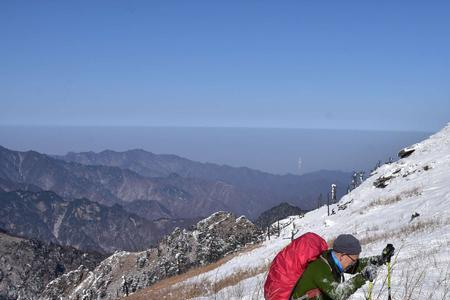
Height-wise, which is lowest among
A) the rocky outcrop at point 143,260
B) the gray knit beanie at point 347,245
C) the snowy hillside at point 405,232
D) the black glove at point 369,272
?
the rocky outcrop at point 143,260

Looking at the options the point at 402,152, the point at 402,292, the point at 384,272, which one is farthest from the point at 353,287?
the point at 402,152

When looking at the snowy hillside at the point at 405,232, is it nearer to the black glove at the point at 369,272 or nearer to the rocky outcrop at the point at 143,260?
the black glove at the point at 369,272

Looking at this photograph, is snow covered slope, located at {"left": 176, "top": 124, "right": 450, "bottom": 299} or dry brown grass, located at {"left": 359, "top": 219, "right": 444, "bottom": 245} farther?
dry brown grass, located at {"left": 359, "top": 219, "right": 444, "bottom": 245}

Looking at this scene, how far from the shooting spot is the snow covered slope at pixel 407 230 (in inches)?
327

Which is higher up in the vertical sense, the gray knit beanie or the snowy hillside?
the gray knit beanie

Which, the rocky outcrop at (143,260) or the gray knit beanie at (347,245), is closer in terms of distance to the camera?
the gray knit beanie at (347,245)

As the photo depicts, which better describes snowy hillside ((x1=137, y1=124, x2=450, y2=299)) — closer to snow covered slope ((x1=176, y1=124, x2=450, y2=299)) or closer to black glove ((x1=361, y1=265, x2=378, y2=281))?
snow covered slope ((x1=176, y1=124, x2=450, y2=299))

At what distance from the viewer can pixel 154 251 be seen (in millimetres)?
192875

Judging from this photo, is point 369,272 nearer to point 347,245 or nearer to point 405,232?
point 347,245

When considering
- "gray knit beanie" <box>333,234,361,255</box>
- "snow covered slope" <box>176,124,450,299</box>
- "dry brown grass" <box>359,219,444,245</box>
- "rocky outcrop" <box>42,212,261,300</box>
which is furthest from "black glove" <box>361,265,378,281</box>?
"rocky outcrop" <box>42,212,261,300</box>

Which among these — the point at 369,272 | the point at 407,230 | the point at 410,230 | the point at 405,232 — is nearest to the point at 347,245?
the point at 369,272

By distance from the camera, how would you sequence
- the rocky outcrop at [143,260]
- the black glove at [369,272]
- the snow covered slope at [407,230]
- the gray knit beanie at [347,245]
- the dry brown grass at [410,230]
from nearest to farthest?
the black glove at [369,272], the gray knit beanie at [347,245], the snow covered slope at [407,230], the dry brown grass at [410,230], the rocky outcrop at [143,260]

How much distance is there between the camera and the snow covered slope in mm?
8297

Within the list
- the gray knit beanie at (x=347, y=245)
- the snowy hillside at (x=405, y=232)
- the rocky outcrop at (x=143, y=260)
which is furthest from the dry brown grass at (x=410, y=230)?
the rocky outcrop at (x=143, y=260)
